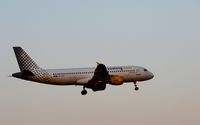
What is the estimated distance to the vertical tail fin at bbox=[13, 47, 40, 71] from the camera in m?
65.5

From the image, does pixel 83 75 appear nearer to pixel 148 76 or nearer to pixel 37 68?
pixel 37 68

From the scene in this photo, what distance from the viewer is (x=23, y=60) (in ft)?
216

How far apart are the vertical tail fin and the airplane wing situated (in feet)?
28.7

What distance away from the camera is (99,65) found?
61.0 meters

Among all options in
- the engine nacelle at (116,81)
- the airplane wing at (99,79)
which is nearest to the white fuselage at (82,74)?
the airplane wing at (99,79)

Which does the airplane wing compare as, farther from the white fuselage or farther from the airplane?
the white fuselage

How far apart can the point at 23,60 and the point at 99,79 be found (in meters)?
11.8

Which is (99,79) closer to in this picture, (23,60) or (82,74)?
(82,74)

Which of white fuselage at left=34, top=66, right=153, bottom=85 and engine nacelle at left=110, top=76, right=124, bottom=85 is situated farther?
white fuselage at left=34, top=66, right=153, bottom=85

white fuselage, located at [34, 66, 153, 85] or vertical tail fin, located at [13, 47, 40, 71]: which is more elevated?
vertical tail fin, located at [13, 47, 40, 71]

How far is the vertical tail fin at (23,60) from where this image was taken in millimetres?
65512

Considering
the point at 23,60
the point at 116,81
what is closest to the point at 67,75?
the point at 23,60

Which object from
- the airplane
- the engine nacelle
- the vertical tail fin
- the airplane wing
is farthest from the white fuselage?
the vertical tail fin

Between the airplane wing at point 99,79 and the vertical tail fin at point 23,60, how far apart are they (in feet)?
28.7
